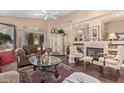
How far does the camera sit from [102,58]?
2521 millimetres

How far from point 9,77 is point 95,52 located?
1325 mm

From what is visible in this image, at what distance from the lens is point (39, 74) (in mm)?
2475

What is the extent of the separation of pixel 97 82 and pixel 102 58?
37 cm

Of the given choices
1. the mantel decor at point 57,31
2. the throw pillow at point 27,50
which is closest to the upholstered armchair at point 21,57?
the throw pillow at point 27,50

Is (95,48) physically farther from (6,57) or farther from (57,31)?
(6,57)

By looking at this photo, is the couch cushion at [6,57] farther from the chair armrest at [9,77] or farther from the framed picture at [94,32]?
the framed picture at [94,32]

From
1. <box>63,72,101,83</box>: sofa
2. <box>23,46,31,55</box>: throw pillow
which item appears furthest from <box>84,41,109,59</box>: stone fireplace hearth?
<box>23,46,31,55</box>: throw pillow

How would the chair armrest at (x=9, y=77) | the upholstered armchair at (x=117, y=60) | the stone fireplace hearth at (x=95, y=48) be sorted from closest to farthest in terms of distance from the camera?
1. the chair armrest at (x=9, y=77)
2. the upholstered armchair at (x=117, y=60)
3. the stone fireplace hearth at (x=95, y=48)

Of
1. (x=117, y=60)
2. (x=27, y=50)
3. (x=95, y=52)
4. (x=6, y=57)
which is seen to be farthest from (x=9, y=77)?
(x=117, y=60)

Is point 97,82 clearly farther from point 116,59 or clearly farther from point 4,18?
point 4,18

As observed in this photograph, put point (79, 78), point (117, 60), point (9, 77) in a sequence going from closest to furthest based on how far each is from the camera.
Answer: point (9, 77) → point (117, 60) → point (79, 78)

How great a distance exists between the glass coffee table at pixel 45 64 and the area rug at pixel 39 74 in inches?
1.7

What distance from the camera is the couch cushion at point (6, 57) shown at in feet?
7.98
